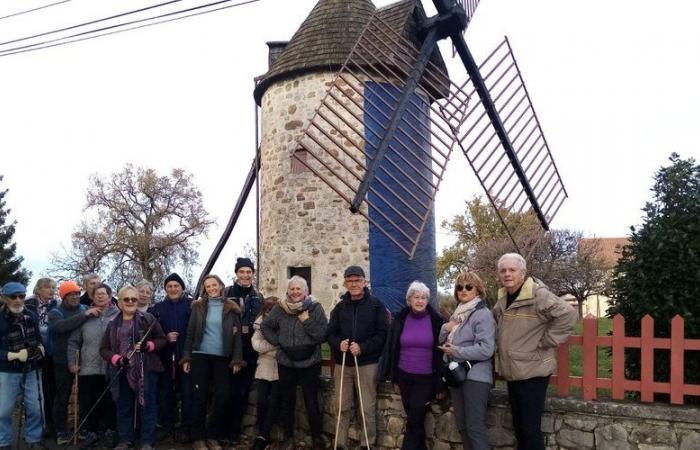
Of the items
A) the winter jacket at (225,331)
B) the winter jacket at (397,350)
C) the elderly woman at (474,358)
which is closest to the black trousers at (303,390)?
the winter jacket at (225,331)

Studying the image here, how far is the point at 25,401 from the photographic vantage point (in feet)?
17.4

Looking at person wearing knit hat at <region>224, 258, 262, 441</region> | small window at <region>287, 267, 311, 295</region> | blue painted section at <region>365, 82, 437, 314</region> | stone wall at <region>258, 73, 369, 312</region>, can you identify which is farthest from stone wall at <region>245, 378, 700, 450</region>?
small window at <region>287, 267, 311, 295</region>

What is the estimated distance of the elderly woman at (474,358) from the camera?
161 inches

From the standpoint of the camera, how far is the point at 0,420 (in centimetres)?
516

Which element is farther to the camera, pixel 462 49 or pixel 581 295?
pixel 581 295

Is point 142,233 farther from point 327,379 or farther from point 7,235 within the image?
point 327,379

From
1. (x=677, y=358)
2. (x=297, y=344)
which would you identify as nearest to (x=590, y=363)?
(x=677, y=358)

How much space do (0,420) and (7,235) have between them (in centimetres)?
2517

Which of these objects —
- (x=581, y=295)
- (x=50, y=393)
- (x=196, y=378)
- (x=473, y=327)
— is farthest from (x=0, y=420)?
(x=581, y=295)

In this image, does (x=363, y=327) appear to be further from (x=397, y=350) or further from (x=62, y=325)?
(x=62, y=325)

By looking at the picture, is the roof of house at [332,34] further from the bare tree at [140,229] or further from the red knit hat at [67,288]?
the bare tree at [140,229]

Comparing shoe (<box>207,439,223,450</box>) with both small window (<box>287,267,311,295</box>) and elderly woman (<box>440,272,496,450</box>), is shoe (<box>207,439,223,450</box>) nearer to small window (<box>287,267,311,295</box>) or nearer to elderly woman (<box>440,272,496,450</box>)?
elderly woman (<box>440,272,496,450</box>)

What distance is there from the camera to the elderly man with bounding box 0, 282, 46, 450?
204 inches

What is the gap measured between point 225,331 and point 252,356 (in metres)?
0.37
